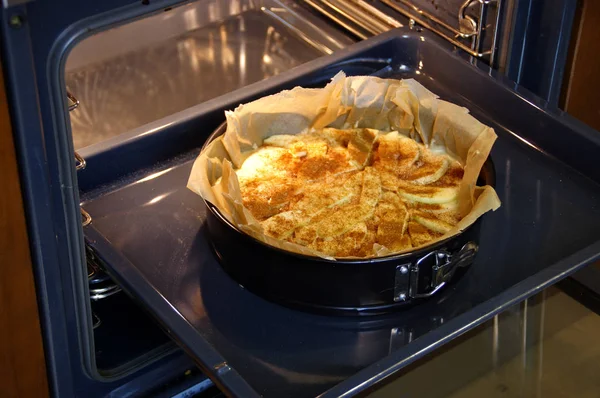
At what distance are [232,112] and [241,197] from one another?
0.18 meters

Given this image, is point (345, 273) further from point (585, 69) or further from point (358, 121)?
point (585, 69)

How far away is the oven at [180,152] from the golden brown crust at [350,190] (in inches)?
4.3

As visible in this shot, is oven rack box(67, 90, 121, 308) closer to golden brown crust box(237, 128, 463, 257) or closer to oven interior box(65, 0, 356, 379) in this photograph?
oven interior box(65, 0, 356, 379)

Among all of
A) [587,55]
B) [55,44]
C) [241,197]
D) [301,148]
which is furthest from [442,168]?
[55,44]

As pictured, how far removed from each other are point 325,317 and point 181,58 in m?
0.82

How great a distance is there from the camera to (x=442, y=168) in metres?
1.55

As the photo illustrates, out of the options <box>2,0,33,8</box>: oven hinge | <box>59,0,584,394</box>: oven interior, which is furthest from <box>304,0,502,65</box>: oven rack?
<box>2,0,33,8</box>: oven hinge

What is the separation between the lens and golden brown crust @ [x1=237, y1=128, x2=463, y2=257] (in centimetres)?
141

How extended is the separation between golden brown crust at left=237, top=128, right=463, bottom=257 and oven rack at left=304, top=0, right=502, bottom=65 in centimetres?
29

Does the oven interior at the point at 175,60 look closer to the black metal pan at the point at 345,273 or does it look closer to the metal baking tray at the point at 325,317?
the metal baking tray at the point at 325,317

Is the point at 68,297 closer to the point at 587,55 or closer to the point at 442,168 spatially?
the point at 442,168

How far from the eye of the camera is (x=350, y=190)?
150 cm

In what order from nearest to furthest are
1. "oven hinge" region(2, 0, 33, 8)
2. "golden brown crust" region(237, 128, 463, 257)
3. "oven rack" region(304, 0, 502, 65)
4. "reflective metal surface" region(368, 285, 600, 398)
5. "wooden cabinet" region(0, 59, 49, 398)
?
"oven hinge" region(2, 0, 33, 8)
"wooden cabinet" region(0, 59, 49, 398)
"golden brown crust" region(237, 128, 463, 257)
"reflective metal surface" region(368, 285, 600, 398)
"oven rack" region(304, 0, 502, 65)

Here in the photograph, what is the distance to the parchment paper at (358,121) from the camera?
147cm
